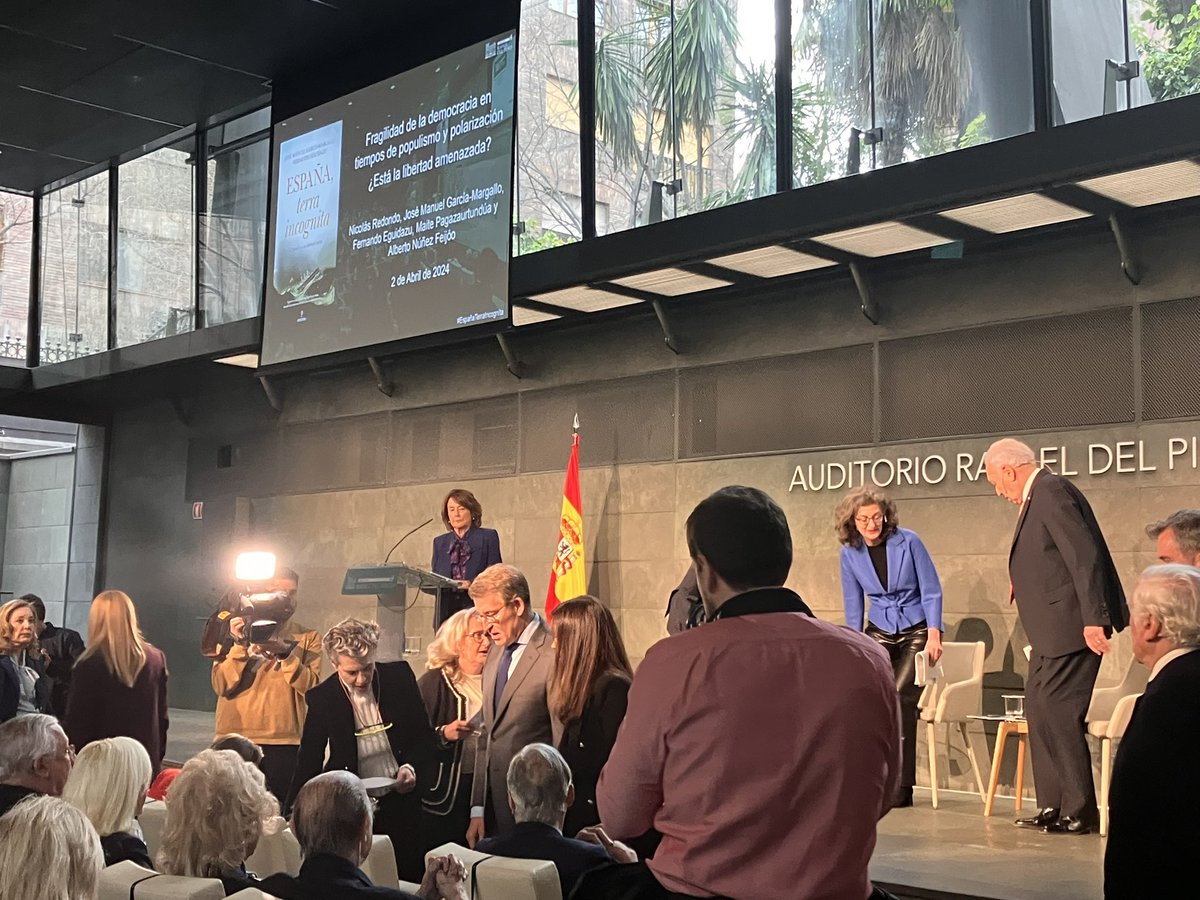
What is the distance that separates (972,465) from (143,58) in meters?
7.52

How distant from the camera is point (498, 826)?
397cm

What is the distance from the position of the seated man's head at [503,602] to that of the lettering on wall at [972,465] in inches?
149

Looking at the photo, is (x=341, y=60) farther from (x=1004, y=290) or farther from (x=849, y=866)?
(x=849, y=866)

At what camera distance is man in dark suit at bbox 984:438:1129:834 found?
512 cm

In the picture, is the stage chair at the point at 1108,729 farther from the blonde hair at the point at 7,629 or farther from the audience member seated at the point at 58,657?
the audience member seated at the point at 58,657

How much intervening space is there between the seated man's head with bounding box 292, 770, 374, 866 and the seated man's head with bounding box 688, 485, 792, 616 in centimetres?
106

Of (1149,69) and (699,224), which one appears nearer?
(1149,69)

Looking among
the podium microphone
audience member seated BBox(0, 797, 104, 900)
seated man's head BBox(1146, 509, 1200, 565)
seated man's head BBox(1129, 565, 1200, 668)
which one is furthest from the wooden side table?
the podium microphone

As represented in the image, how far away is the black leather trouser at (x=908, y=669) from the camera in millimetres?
6129

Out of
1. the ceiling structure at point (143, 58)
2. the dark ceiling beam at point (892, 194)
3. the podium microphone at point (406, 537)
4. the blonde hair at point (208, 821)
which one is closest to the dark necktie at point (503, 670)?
the blonde hair at point (208, 821)

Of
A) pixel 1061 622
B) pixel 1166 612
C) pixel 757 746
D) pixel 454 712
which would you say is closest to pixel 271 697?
pixel 454 712

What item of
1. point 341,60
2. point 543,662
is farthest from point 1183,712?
point 341,60

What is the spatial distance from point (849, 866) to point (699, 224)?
19.7 ft

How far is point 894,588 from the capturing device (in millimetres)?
6180
